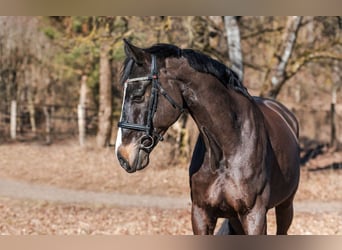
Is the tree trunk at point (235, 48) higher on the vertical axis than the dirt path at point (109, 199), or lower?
higher

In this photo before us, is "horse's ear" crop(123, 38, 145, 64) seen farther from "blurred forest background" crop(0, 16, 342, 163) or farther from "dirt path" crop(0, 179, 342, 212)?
"blurred forest background" crop(0, 16, 342, 163)

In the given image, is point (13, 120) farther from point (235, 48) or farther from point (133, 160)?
point (133, 160)

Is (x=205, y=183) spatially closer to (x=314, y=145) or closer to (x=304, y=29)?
(x=304, y=29)

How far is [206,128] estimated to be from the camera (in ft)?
10.7

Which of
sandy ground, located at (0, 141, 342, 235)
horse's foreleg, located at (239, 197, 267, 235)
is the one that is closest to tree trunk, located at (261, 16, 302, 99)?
sandy ground, located at (0, 141, 342, 235)

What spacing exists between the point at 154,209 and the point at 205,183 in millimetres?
6227

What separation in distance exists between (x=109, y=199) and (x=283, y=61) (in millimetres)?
5326

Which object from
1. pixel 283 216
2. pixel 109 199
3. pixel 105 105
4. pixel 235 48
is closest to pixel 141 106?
pixel 283 216

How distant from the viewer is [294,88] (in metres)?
22.5

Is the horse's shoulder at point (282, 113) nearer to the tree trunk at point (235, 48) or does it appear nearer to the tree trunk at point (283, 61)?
the tree trunk at point (235, 48)

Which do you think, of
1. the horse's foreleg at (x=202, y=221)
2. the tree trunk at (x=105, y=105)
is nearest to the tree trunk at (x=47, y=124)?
the tree trunk at (x=105, y=105)

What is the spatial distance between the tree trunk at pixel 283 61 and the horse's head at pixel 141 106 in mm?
9208

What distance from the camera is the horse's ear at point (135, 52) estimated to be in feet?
9.57

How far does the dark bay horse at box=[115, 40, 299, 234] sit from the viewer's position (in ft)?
9.71
